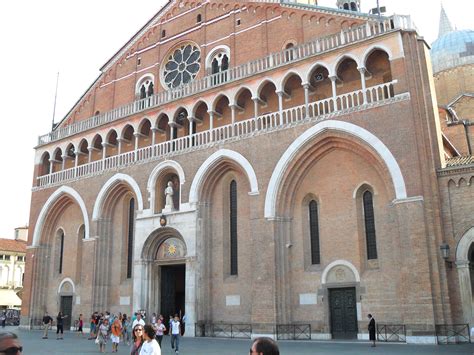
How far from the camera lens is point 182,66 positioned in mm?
27250

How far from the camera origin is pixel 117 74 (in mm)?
30078

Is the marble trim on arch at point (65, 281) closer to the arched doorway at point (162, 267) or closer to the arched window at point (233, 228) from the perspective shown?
the arched doorway at point (162, 267)

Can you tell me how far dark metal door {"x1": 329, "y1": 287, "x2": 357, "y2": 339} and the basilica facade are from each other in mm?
50

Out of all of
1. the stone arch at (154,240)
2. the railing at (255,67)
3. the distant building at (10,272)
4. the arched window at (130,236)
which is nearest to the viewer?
the railing at (255,67)

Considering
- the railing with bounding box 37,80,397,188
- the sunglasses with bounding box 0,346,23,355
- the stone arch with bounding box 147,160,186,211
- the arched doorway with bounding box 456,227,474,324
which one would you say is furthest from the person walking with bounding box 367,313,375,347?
the sunglasses with bounding box 0,346,23,355

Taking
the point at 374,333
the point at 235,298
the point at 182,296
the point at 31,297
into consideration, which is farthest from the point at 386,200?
the point at 31,297

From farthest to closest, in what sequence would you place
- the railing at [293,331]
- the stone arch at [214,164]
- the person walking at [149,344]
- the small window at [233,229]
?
1. the small window at [233,229]
2. the stone arch at [214,164]
3. the railing at [293,331]
4. the person walking at [149,344]

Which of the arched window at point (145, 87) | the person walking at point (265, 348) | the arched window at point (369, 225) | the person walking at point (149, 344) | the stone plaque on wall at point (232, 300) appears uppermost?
the arched window at point (145, 87)

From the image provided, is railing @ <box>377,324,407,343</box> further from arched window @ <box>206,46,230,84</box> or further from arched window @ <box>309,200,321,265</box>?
arched window @ <box>206,46,230,84</box>

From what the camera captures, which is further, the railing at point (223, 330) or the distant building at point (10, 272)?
the distant building at point (10, 272)

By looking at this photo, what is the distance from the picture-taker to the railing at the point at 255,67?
19438 mm

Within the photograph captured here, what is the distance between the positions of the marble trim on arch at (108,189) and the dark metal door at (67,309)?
5.22 metres

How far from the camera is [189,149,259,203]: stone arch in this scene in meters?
21.2

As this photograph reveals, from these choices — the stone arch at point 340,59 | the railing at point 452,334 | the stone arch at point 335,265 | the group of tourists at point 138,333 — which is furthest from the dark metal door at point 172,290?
the railing at point 452,334
